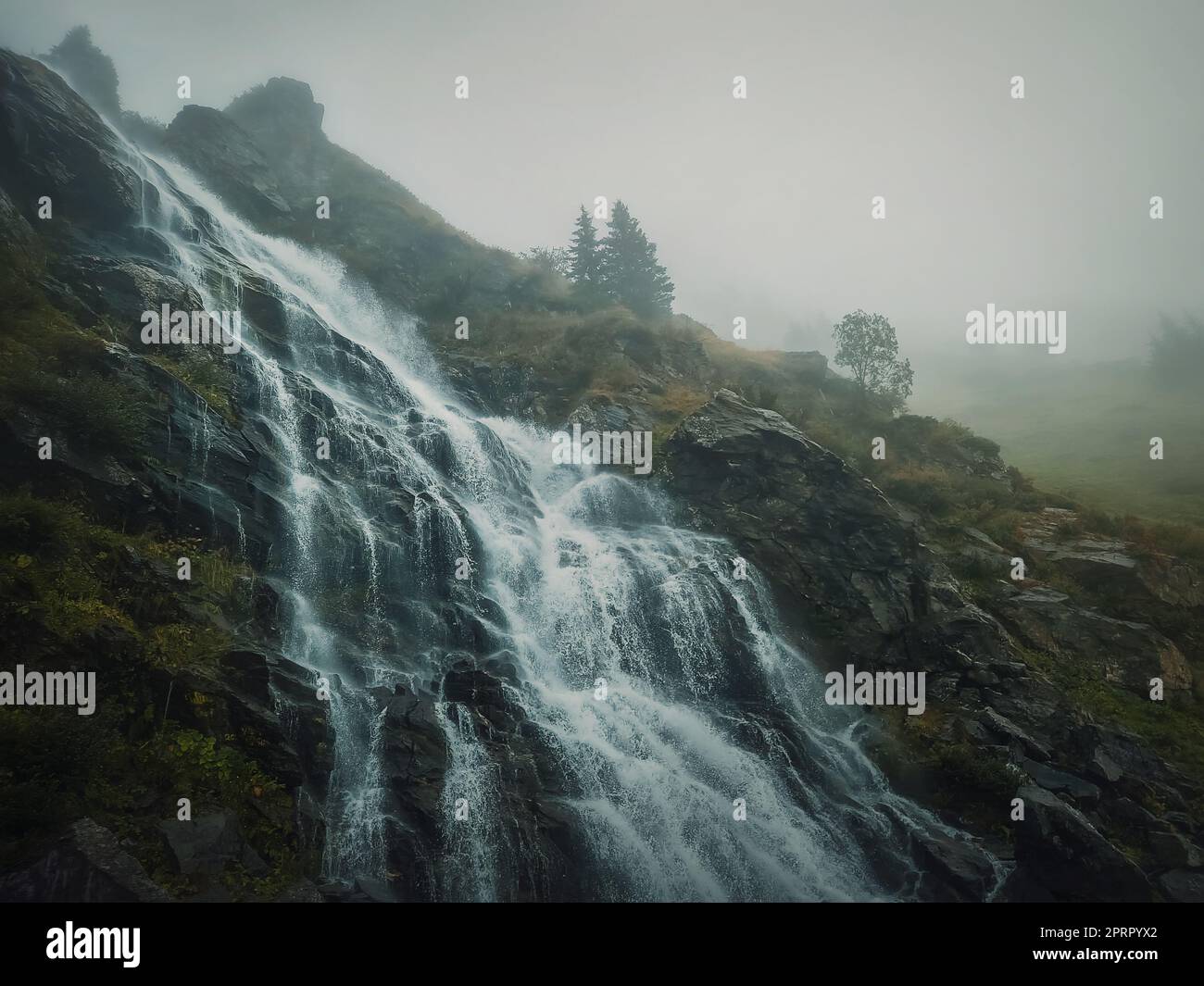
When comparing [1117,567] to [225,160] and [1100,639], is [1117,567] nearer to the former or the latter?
[1100,639]

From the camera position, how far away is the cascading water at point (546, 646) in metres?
15.7

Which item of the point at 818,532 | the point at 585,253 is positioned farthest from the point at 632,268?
the point at 818,532

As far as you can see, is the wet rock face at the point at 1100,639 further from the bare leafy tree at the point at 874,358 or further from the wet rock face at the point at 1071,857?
the bare leafy tree at the point at 874,358

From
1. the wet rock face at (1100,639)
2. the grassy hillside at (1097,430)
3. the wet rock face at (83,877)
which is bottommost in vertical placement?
the wet rock face at (83,877)

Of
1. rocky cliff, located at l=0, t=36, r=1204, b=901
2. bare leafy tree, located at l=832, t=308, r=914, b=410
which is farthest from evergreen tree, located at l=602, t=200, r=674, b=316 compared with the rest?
rocky cliff, located at l=0, t=36, r=1204, b=901

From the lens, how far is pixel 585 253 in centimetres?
5728

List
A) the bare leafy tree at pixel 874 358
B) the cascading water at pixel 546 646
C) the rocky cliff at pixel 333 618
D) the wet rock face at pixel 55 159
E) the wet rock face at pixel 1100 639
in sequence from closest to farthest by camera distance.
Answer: the rocky cliff at pixel 333 618 < the cascading water at pixel 546 646 < the wet rock face at pixel 1100 639 < the wet rock face at pixel 55 159 < the bare leafy tree at pixel 874 358

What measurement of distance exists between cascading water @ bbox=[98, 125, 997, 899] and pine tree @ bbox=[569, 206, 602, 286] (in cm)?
2964

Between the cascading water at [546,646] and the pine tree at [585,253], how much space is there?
97.2 ft

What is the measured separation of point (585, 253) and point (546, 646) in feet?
152

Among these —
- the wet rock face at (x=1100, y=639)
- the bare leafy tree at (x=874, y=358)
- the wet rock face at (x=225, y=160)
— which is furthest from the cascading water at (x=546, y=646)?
the bare leafy tree at (x=874, y=358)

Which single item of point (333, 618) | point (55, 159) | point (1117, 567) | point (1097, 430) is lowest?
point (333, 618)

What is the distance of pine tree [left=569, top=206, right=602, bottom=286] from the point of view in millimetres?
56906

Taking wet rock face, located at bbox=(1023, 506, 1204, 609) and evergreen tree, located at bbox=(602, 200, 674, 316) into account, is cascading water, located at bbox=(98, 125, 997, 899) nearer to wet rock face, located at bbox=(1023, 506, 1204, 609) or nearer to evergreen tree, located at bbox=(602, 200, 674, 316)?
wet rock face, located at bbox=(1023, 506, 1204, 609)
